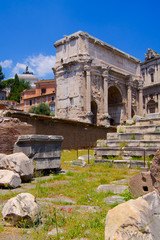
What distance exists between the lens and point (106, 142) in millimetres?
9508

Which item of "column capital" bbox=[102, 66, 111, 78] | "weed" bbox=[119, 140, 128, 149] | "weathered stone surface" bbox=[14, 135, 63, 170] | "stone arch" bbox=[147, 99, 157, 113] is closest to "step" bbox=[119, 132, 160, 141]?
"weed" bbox=[119, 140, 128, 149]

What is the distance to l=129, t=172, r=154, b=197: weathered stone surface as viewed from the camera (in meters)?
3.21

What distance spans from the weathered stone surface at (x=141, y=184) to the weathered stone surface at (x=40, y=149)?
2935 millimetres

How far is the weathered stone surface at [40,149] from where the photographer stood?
5859 millimetres

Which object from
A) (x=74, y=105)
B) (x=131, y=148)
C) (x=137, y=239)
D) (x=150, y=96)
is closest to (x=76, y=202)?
(x=137, y=239)

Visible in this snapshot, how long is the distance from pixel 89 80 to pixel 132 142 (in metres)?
15.8

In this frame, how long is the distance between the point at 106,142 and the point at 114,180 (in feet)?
13.5

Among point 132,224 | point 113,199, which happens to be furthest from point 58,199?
point 132,224

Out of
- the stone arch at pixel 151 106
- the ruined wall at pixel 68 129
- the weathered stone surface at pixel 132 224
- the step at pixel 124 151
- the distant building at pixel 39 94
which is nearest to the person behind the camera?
the weathered stone surface at pixel 132 224

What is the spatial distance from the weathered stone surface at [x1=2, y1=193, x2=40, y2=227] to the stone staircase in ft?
18.7

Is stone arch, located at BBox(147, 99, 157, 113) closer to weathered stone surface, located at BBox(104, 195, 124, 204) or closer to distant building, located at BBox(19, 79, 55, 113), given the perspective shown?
distant building, located at BBox(19, 79, 55, 113)

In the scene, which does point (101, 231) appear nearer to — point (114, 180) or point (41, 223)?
point (41, 223)

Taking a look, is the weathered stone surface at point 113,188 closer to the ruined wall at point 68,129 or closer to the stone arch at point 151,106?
the ruined wall at point 68,129

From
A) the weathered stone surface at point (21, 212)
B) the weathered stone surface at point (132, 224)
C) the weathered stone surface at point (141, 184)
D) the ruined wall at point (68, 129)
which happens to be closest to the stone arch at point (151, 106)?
the ruined wall at point (68, 129)
